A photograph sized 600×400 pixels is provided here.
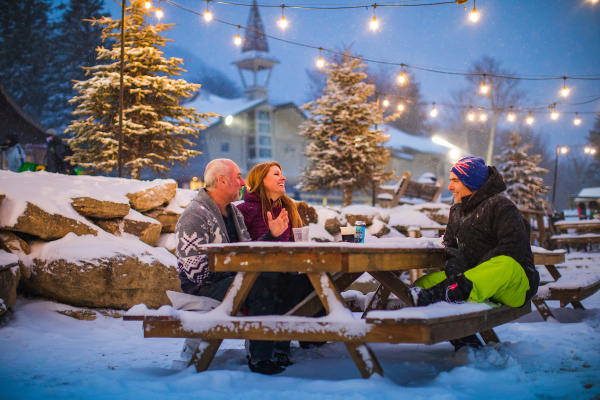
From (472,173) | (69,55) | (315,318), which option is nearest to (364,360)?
(315,318)

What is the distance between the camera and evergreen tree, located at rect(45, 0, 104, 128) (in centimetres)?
3150

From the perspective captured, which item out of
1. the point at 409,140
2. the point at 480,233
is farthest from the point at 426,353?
the point at 409,140

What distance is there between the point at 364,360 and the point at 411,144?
3853 cm

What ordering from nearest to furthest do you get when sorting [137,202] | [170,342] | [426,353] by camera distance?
[426,353], [170,342], [137,202]

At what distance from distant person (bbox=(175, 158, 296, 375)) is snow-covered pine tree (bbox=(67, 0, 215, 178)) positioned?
8551mm

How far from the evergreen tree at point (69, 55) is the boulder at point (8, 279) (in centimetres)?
2952

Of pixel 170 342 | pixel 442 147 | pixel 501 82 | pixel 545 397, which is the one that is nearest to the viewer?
pixel 545 397

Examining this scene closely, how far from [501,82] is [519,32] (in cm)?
18738

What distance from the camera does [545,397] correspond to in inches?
94.8

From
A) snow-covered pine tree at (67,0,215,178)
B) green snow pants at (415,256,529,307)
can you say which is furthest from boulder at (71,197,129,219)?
snow-covered pine tree at (67,0,215,178)

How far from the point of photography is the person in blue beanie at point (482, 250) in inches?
120

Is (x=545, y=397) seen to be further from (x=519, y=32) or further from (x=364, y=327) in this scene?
(x=519, y=32)

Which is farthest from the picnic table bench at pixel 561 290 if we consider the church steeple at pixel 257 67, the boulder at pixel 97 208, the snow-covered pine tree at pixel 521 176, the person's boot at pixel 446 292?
the church steeple at pixel 257 67

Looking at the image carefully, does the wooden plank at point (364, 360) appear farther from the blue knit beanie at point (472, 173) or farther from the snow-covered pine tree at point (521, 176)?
the snow-covered pine tree at point (521, 176)
